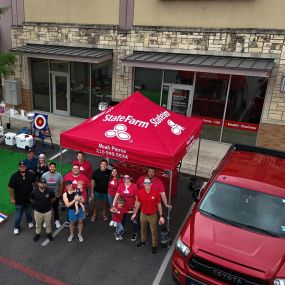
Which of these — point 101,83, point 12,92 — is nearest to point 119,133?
point 101,83

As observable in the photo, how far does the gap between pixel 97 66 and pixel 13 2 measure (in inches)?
229

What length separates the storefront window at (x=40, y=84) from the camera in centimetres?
1658

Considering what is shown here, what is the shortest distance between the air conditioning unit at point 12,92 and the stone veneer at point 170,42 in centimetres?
103

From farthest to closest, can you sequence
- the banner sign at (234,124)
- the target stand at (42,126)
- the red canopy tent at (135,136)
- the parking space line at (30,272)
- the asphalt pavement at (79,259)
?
the banner sign at (234,124) < the target stand at (42,126) < the red canopy tent at (135,136) < the asphalt pavement at (79,259) < the parking space line at (30,272)

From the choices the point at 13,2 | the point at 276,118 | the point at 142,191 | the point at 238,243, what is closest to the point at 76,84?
the point at 13,2

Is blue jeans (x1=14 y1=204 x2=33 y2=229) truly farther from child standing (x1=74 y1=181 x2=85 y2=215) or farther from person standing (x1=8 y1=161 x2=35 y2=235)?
child standing (x1=74 y1=181 x2=85 y2=215)

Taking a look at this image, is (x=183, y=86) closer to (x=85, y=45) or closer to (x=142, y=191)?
(x=85, y=45)

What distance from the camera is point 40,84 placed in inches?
669

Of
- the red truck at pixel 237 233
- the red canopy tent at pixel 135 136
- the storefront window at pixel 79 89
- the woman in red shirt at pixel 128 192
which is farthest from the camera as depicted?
the storefront window at pixel 79 89

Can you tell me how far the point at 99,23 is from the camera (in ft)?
46.7

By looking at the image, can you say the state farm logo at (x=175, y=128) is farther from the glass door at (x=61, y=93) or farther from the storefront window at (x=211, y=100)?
the glass door at (x=61, y=93)

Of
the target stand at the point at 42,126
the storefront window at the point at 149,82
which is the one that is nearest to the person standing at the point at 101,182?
the target stand at the point at 42,126

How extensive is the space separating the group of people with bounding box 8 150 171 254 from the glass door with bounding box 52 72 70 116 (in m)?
9.35

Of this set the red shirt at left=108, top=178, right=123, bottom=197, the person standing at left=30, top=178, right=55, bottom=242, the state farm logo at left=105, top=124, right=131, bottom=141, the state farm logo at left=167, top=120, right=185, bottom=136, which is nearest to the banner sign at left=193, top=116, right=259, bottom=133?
the state farm logo at left=167, top=120, right=185, bottom=136
